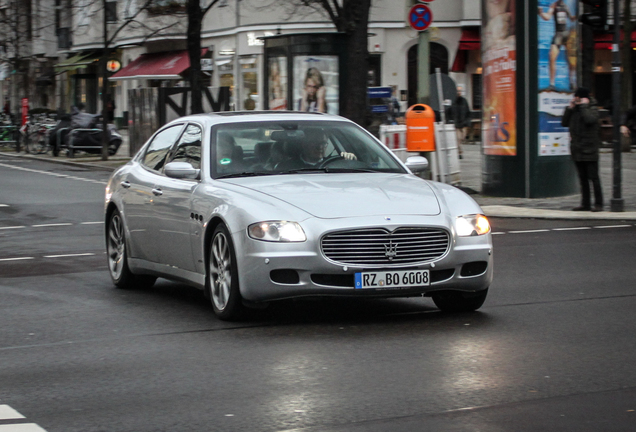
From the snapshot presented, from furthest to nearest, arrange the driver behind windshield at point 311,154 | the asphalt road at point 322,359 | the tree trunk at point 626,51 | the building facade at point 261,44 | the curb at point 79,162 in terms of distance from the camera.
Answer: the building facade at point 261,44, the tree trunk at point 626,51, the curb at point 79,162, the driver behind windshield at point 311,154, the asphalt road at point 322,359

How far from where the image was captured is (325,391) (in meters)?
5.63

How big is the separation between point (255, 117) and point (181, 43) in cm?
4424

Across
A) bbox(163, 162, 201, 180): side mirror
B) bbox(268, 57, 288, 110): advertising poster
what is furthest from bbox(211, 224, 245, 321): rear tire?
bbox(268, 57, 288, 110): advertising poster

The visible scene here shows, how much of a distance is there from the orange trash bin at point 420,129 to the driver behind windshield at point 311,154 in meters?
10.7

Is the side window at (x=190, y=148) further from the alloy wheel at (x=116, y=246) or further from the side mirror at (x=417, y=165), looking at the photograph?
the side mirror at (x=417, y=165)

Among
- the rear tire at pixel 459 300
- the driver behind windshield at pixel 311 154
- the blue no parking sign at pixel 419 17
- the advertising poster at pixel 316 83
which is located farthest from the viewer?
the advertising poster at pixel 316 83

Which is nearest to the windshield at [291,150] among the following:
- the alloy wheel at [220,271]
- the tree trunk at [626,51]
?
the alloy wheel at [220,271]

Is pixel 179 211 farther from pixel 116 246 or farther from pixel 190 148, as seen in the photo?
pixel 116 246

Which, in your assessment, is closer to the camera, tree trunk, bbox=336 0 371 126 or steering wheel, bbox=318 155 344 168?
steering wheel, bbox=318 155 344 168

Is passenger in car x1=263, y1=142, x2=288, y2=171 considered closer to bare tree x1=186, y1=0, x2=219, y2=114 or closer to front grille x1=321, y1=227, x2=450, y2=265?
front grille x1=321, y1=227, x2=450, y2=265

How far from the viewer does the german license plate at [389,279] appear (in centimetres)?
737

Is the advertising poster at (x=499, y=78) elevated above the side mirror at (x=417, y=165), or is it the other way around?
the advertising poster at (x=499, y=78)

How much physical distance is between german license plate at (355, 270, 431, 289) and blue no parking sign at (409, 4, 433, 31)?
39.9 feet

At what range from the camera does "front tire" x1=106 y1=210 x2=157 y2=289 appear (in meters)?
9.72
